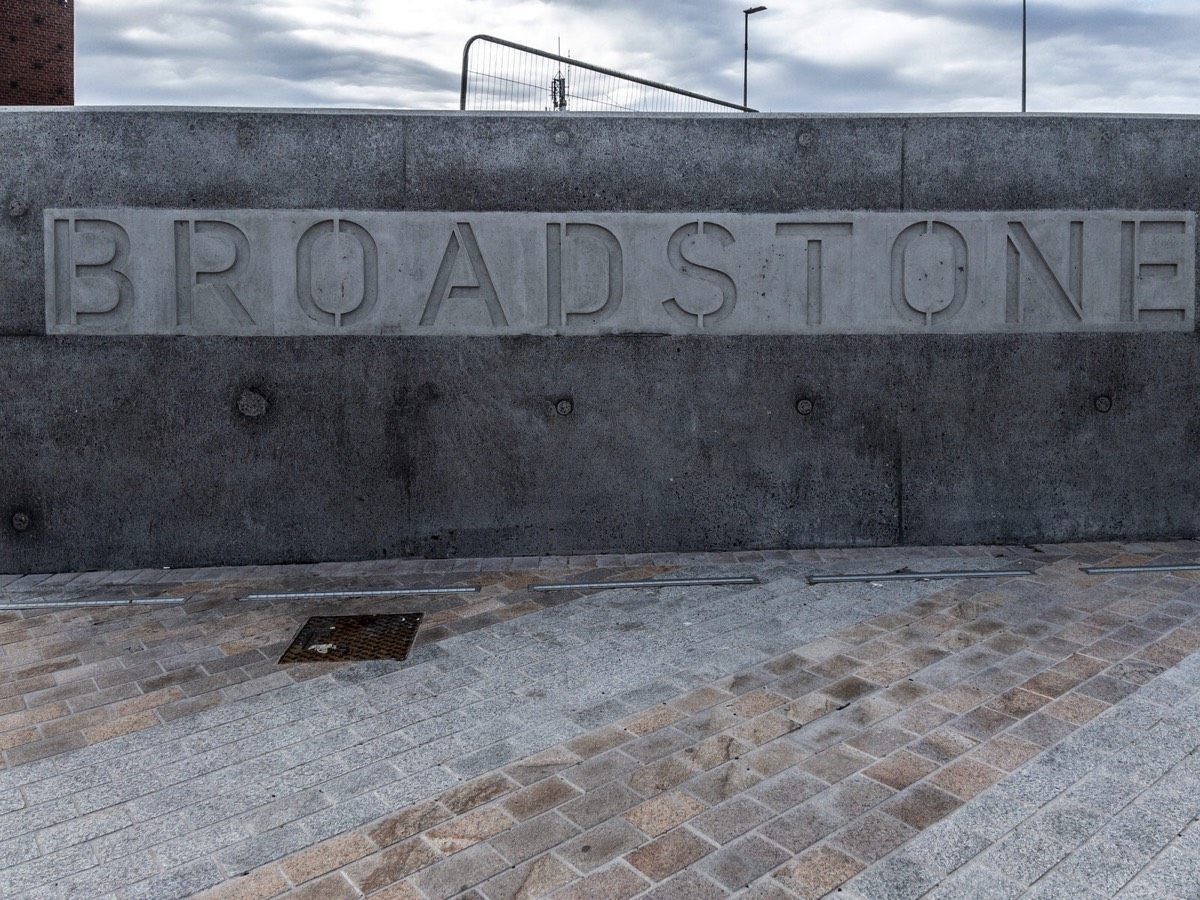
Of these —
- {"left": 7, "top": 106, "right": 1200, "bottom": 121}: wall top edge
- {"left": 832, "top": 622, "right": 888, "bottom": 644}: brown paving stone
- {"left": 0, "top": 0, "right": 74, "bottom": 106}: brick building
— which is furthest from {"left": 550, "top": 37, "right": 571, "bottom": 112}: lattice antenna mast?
{"left": 0, "top": 0, "right": 74, "bottom": 106}: brick building

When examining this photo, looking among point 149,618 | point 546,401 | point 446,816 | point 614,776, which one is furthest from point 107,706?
point 546,401

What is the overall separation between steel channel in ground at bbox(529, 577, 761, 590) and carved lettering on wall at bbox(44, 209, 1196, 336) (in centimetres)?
161

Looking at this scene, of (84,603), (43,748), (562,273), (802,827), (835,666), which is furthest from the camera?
(562,273)

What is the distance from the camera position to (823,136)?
6047mm

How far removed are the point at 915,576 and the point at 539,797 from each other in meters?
3.23

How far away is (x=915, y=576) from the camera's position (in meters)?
5.61

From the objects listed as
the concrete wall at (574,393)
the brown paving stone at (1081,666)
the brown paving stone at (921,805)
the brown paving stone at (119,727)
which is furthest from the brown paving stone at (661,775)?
the concrete wall at (574,393)

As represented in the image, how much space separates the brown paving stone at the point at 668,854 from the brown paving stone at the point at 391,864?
0.60 m

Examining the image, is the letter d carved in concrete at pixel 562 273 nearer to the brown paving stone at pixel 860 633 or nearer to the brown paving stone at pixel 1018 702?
the brown paving stone at pixel 860 633

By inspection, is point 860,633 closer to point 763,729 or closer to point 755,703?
point 755,703

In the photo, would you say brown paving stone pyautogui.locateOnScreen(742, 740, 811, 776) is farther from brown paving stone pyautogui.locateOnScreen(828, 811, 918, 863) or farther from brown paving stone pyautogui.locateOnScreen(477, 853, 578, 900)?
brown paving stone pyautogui.locateOnScreen(477, 853, 578, 900)

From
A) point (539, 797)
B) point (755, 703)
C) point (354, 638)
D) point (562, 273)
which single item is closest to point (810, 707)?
point (755, 703)

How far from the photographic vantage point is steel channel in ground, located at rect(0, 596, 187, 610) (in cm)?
532

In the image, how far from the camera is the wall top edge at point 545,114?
5820 mm
